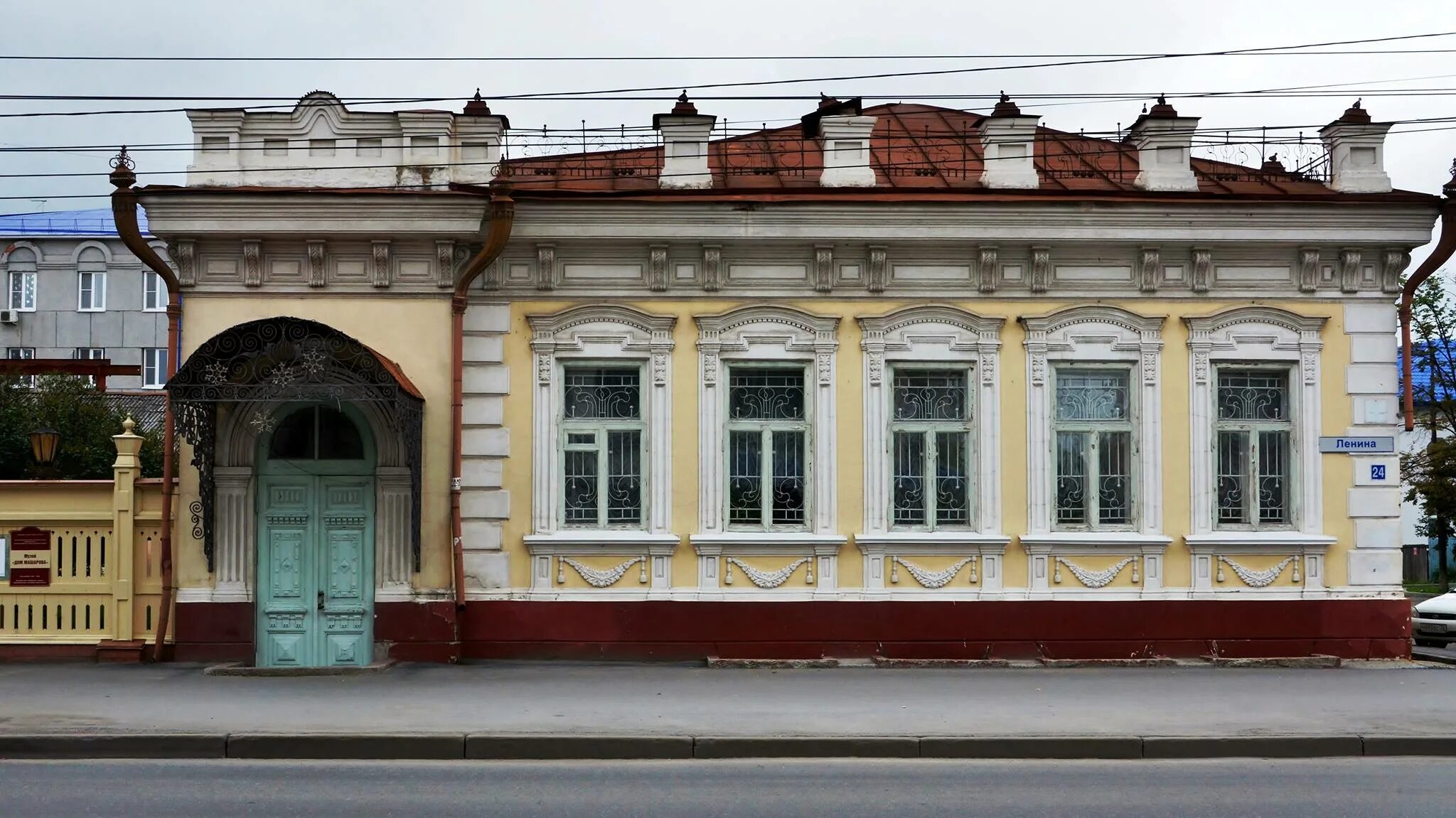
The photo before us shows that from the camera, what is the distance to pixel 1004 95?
14469 mm

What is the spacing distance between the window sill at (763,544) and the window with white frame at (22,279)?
51180 mm

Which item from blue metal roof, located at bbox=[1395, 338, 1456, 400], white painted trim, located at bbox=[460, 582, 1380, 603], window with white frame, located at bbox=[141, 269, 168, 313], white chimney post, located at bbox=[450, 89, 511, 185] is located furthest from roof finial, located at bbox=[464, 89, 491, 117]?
window with white frame, located at bbox=[141, 269, 168, 313]

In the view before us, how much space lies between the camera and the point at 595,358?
14219mm

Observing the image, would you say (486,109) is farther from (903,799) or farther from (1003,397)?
(903,799)

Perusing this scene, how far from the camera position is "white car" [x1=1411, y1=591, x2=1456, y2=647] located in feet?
61.8

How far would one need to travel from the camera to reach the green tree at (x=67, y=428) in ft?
114

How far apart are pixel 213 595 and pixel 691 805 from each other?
7.27m

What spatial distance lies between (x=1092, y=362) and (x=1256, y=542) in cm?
239

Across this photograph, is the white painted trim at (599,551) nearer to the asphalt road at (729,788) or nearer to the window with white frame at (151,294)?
the asphalt road at (729,788)

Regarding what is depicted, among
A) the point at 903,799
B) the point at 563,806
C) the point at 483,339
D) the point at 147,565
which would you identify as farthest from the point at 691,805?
the point at 147,565

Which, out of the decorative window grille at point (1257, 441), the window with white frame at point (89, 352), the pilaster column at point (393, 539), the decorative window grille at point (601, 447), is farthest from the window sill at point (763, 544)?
the window with white frame at point (89, 352)

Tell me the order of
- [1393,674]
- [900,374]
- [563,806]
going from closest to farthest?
1. [563,806]
2. [1393,674]
3. [900,374]

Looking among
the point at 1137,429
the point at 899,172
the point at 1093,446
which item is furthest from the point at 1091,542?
the point at 899,172

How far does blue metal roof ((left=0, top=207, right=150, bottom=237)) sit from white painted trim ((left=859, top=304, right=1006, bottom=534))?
5047 cm
